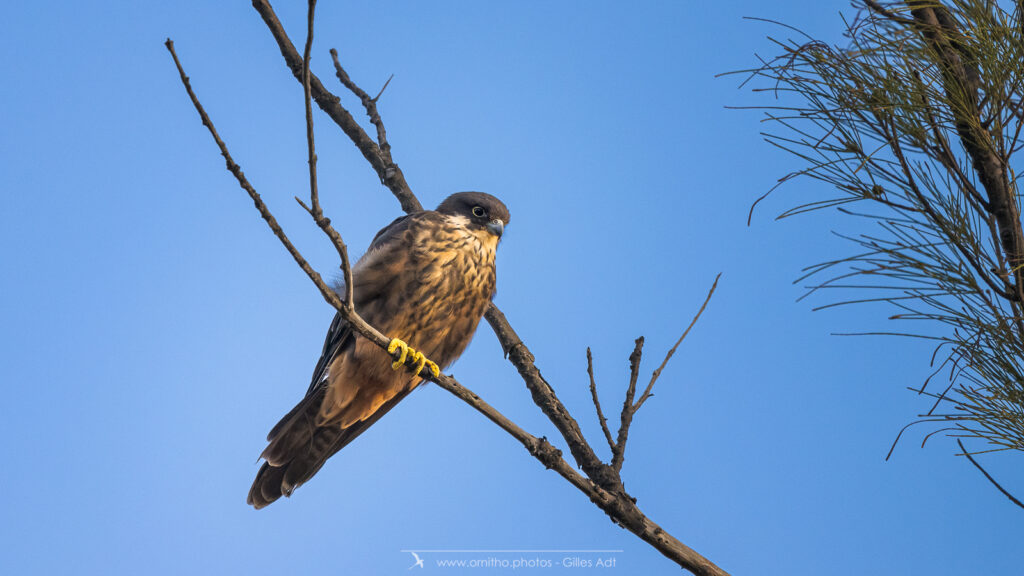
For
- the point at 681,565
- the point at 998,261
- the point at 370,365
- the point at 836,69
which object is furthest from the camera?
the point at 370,365

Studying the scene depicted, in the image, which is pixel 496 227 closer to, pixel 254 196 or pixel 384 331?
pixel 384 331

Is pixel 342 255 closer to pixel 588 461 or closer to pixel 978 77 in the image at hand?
pixel 588 461

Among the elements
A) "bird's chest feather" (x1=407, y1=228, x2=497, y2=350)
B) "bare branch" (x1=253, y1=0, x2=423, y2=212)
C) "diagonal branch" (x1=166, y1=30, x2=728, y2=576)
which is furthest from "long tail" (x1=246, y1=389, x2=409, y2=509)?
"bare branch" (x1=253, y1=0, x2=423, y2=212)

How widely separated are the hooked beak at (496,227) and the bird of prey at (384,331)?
0.14 metres

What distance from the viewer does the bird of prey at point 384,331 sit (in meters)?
2.67

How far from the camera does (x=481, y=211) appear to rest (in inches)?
118

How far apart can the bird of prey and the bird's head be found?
0.14 meters

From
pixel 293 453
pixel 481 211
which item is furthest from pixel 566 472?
pixel 481 211

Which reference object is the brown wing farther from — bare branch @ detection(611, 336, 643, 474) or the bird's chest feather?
bare branch @ detection(611, 336, 643, 474)

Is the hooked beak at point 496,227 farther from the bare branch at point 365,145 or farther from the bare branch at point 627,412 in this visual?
the bare branch at point 627,412

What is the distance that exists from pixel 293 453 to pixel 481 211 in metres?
1.10

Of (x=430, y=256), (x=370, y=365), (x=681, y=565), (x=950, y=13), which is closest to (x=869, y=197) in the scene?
(x=950, y=13)

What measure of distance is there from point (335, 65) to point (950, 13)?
2479mm

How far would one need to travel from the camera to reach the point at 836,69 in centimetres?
181
